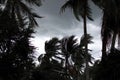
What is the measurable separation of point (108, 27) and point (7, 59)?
8.92 metres

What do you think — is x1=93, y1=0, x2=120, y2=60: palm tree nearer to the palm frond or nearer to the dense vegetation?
the dense vegetation

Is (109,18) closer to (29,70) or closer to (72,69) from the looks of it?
(29,70)

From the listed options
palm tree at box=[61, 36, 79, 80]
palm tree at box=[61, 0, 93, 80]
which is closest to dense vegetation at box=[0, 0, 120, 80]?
palm tree at box=[61, 0, 93, 80]

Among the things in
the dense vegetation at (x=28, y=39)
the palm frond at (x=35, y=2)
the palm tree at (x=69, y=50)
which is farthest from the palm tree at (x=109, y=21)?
the palm tree at (x=69, y=50)

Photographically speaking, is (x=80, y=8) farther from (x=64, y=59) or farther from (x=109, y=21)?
(x=64, y=59)

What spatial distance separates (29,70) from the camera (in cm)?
3038

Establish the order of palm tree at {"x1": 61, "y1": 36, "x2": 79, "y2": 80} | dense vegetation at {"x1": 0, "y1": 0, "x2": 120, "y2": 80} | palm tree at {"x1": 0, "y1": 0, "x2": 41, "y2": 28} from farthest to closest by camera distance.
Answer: palm tree at {"x1": 61, "y1": 36, "x2": 79, "y2": 80} → palm tree at {"x1": 0, "y1": 0, "x2": 41, "y2": 28} → dense vegetation at {"x1": 0, "y1": 0, "x2": 120, "y2": 80}

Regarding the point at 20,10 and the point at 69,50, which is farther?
the point at 69,50

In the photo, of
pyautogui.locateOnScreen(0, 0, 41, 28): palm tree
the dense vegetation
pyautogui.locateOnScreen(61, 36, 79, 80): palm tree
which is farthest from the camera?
pyautogui.locateOnScreen(61, 36, 79, 80): palm tree

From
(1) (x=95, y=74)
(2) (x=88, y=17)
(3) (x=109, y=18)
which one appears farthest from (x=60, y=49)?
(1) (x=95, y=74)

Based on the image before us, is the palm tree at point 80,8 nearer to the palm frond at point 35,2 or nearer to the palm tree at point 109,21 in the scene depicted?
the palm tree at point 109,21

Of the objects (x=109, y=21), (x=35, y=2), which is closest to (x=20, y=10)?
(x=35, y=2)

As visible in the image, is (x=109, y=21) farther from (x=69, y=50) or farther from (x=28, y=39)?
(x=69, y=50)

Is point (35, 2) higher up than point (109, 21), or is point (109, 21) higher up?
point (35, 2)
